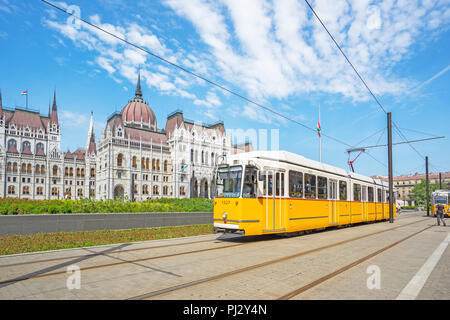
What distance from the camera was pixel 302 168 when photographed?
1373 centimetres

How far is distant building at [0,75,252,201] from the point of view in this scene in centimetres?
7162

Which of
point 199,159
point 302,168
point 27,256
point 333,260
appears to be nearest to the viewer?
point 333,260

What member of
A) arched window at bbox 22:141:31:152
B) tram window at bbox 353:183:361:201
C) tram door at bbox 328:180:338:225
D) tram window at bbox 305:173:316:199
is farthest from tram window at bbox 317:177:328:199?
arched window at bbox 22:141:31:152

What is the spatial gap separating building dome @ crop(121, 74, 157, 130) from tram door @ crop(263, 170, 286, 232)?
80389 mm


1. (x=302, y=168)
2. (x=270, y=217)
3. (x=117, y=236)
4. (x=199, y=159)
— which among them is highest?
(x=199, y=159)

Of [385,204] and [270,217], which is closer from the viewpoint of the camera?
[270,217]

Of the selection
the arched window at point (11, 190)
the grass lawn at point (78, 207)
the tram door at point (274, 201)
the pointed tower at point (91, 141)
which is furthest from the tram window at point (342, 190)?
the pointed tower at point (91, 141)

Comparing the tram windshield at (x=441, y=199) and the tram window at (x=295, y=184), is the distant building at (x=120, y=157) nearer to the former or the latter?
the tram windshield at (x=441, y=199)

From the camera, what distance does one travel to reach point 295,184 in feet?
42.9

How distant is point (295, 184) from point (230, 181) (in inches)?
126

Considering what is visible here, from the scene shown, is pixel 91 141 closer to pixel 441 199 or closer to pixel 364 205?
pixel 441 199
